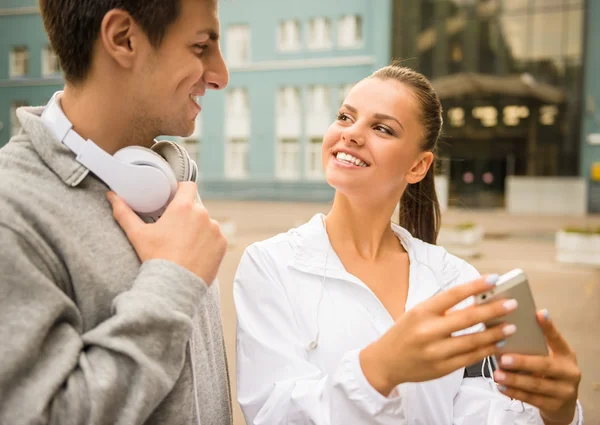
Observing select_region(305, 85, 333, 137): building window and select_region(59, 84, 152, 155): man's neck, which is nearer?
select_region(59, 84, 152, 155): man's neck

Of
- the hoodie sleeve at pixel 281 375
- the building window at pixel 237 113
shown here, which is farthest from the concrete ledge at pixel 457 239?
the building window at pixel 237 113

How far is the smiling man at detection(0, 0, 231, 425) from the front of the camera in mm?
1051

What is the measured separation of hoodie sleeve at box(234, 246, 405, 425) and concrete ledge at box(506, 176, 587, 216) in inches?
970

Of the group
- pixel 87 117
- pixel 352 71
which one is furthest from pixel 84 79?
pixel 352 71

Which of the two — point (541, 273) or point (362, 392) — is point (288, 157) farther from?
point (362, 392)

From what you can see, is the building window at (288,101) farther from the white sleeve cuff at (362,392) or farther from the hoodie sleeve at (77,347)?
the hoodie sleeve at (77,347)

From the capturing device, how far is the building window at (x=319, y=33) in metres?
29.5

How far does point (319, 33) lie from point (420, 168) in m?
28.8

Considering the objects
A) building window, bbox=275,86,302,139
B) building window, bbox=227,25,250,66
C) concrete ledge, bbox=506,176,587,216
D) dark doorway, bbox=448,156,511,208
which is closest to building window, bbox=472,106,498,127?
dark doorway, bbox=448,156,511,208

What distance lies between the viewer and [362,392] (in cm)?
137

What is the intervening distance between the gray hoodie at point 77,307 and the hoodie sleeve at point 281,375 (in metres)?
0.34

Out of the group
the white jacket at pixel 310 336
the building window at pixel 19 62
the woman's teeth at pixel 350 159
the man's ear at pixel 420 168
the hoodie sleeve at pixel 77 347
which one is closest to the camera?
the hoodie sleeve at pixel 77 347

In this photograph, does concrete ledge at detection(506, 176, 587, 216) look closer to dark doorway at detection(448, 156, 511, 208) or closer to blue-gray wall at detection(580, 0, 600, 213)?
blue-gray wall at detection(580, 0, 600, 213)

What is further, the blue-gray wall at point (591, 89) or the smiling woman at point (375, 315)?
the blue-gray wall at point (591, 89)
